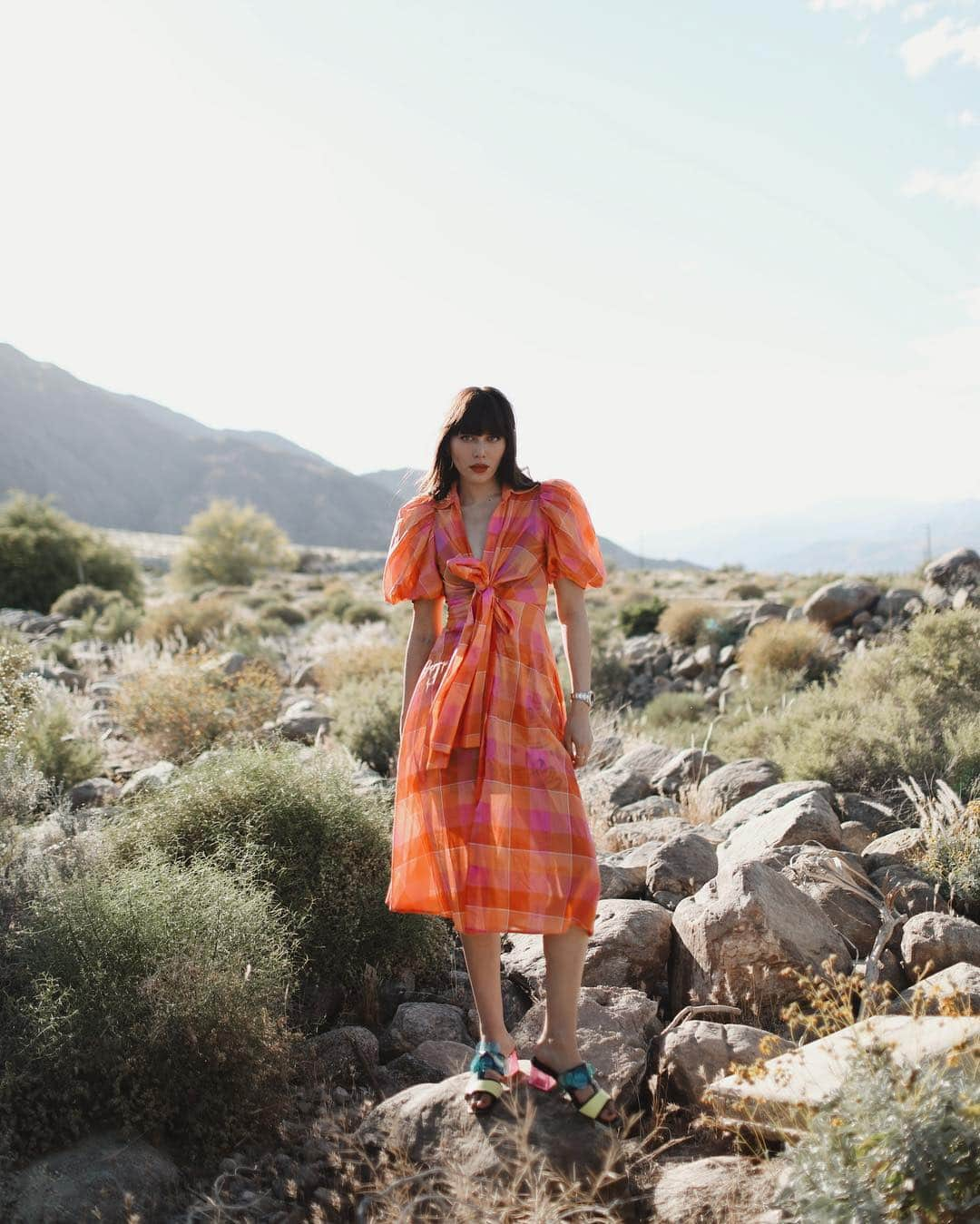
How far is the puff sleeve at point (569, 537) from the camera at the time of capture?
3.58 meters

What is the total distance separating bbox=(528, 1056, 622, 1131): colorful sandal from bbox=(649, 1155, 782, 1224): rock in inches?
9.5

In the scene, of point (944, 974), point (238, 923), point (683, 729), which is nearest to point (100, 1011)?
point (238, 923)

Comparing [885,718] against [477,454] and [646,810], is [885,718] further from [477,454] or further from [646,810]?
[477,454]

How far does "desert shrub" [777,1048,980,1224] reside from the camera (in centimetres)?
229

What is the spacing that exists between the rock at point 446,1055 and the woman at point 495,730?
57 centimetres

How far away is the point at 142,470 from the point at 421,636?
441 ft

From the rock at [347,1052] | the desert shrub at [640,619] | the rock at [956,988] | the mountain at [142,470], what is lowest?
the rock at [347,1052]

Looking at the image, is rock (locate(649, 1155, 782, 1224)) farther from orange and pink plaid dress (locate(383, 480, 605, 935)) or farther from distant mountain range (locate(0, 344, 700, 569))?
distant mountain range (locate(0, 344, 700, 569))

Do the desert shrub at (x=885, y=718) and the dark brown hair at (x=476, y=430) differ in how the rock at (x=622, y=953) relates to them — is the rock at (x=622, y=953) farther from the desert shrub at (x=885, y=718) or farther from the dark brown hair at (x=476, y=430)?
the desert shrub at (x=885, y=718)

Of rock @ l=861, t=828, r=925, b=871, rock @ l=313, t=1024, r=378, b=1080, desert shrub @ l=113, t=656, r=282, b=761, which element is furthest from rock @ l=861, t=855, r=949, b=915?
desert shrub @ l=113, t=656, r=282, b=761

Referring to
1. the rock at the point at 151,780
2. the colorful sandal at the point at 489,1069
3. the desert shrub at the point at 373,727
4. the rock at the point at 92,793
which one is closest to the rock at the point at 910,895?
the colorful sandal at the point at 489,1069

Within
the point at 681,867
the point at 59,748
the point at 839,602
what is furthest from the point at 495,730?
the point at 839,602

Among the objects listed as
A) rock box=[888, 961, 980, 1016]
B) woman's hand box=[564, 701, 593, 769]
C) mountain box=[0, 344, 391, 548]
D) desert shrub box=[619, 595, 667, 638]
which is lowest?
rock box=[888, 961, 980, 1016]

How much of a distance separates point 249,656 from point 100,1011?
9920 millimetres
